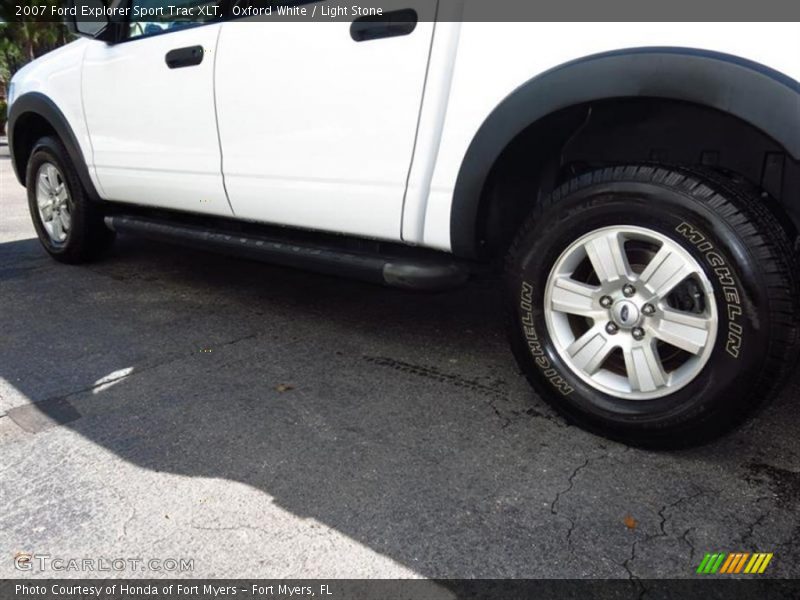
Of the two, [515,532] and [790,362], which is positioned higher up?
[790,362]

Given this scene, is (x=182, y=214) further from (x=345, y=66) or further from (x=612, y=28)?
(x=612, y=28)

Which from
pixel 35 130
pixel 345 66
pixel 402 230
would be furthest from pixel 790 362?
pixel 35 130

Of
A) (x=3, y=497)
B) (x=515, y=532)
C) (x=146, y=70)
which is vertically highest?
(x=146, y=70)

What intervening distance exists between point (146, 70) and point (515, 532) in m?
2.95

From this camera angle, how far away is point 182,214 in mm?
3975

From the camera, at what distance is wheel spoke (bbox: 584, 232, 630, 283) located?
2.28 metres

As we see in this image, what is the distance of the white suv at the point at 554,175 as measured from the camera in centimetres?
204

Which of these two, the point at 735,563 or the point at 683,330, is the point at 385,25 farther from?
the point at 735,563

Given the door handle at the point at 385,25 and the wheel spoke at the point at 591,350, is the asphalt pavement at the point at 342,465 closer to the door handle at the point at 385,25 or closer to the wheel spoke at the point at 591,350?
the wheel spoke at the point at 591,350

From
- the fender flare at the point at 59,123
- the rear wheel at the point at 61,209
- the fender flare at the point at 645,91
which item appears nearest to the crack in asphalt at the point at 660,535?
the fender flare at the point at 645,91

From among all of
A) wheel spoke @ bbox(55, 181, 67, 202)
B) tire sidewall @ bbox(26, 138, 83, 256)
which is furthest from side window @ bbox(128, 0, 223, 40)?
wheel spoke @ bbox(55, 181, 67, 202)

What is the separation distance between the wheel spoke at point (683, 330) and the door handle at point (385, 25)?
1331 mm

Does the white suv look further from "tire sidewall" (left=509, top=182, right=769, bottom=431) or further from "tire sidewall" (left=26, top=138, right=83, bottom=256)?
"tire sidewall" (left=26, top=138, right=83, bottom=256)

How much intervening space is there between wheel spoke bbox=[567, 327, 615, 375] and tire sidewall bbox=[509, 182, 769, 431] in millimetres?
51
